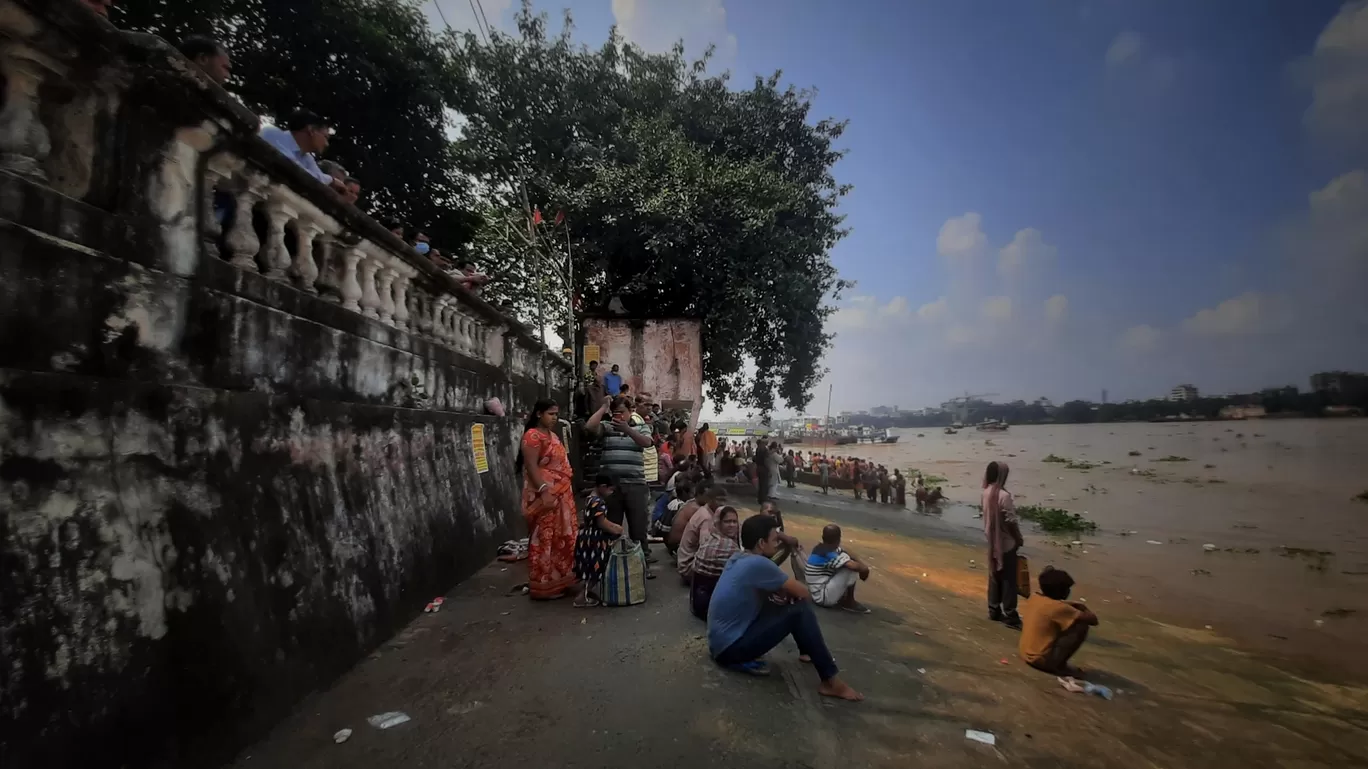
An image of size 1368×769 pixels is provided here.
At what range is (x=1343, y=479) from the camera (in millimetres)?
25812

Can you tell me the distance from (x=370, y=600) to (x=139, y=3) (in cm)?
1218

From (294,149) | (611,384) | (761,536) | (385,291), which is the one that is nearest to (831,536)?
(761,536)

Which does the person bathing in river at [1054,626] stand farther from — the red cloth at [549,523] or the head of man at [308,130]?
the head of man at [308,130]

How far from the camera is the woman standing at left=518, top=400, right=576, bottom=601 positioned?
16.8ft

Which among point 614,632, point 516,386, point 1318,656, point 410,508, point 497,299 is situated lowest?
point 1318,656

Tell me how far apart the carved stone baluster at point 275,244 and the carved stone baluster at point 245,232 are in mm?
153

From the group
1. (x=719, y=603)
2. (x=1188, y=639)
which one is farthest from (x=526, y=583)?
(x=1188, y=639)

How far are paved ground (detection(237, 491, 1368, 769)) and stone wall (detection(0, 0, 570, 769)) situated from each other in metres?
0.48

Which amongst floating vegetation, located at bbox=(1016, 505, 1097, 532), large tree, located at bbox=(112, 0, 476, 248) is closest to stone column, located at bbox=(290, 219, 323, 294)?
large tree, located at bbox=(112, 0, 476, 248)

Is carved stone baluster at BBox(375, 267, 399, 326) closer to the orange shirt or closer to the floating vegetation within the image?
the orange shirt

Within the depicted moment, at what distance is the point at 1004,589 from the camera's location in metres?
6.81

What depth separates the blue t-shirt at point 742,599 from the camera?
388 centimetres

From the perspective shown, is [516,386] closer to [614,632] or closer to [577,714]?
[614,632]

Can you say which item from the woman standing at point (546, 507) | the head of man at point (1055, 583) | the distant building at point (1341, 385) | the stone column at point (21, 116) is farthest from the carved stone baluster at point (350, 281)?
the distant building at point (1341, 385)
